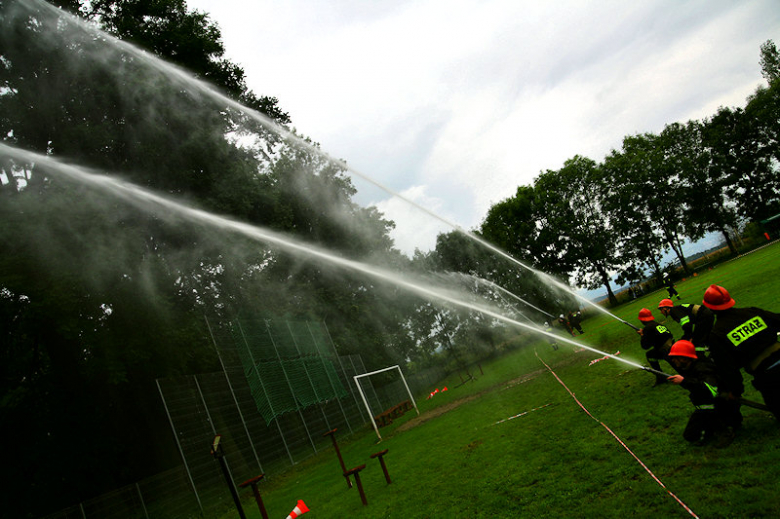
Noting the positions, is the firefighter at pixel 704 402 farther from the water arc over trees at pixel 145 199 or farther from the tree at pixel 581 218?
the tree at pixel 581 218

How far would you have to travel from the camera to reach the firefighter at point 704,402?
633 cm

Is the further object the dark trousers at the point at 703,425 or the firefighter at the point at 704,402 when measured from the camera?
the dark trousers at the point at 703,425

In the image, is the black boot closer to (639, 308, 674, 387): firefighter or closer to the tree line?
(639, 308, 674, 387): firefighter

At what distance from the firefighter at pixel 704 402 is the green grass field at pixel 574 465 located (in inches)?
6.7

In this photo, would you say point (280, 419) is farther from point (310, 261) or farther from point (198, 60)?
point (198, 60)

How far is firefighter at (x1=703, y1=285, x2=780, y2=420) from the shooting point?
548cm

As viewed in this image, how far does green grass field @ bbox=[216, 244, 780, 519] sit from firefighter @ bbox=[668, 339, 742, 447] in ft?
0.56

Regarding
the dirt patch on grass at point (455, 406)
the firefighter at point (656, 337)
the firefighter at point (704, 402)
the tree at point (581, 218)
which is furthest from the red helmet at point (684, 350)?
the tree at point (581, 218)

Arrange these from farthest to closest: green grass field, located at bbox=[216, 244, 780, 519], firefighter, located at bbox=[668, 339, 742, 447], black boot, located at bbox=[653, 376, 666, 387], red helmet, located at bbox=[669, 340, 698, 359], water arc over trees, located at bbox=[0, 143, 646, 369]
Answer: water arc over trees, located at bbox=[0, 143, 646, 369]
black boot, located at bbox=[653, 376, 666, 387]
red helmet, located at bbox=[669, 340, 698, 359]
firefighter, located at bbox=[668, 339, 742, 447]
green grass field, located at bbox=[216, 244, 780, 519]

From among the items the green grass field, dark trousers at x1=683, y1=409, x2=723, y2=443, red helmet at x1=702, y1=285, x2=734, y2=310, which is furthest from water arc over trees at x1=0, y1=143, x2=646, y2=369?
red helmet at x1=702, y1=285, x2=734, y2=310

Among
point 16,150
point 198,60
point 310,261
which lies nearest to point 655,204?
point 310,261

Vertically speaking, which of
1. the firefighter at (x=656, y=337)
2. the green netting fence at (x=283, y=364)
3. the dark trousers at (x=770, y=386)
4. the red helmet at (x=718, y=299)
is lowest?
the dark trousers at (x=770, y=386)

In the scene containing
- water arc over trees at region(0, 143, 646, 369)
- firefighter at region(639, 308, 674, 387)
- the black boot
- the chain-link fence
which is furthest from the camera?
water arc over trees at region(0, 143, 646, 369)

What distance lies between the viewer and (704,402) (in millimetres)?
6367
